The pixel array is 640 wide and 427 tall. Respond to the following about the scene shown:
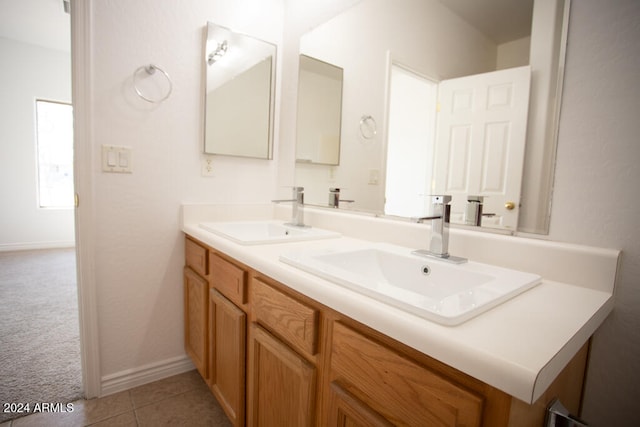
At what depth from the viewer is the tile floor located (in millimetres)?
1304

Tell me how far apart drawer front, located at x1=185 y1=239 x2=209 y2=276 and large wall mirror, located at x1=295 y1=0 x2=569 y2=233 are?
0.72 meters

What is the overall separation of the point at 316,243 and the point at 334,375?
1.84 feet

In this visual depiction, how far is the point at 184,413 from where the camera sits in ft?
4.54

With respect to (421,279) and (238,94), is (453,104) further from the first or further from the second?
(238,94)

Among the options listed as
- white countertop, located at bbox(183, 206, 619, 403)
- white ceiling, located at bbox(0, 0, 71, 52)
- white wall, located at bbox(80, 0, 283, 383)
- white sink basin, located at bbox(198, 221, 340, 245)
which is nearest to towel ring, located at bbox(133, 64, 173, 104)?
white wall, located at bbox(80, 0, 283, 383)

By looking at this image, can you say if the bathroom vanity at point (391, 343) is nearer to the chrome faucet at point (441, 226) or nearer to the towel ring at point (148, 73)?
the chrome faucet at point (441, 226)

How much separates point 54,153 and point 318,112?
443 centimetres

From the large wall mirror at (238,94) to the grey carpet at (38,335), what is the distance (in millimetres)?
1383

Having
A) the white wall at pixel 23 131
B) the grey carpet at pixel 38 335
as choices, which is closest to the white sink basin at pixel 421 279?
the grey carpet at pixel 38 335

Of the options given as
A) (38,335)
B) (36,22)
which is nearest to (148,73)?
(38,335)

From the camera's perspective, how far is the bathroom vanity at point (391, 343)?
45 cm

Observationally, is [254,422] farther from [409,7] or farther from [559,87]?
[409,7]

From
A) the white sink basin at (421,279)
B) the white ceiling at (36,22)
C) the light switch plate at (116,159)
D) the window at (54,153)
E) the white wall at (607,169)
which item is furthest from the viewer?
the window at (54,153)

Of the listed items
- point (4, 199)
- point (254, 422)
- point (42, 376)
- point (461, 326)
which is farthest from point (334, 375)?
point (4, 199)
